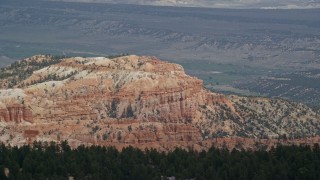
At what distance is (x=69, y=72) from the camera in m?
150

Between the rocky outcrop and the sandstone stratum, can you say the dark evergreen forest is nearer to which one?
the sandstone stratum

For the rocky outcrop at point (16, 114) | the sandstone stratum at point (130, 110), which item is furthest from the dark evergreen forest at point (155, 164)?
the rocky outcrop at point (16, 114)

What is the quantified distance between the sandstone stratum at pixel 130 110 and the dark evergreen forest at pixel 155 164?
24433 mm

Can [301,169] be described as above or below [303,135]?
above

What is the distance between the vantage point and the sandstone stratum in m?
129

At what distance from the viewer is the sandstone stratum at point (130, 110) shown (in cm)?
12862

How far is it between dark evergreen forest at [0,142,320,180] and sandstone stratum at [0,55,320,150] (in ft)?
80.2

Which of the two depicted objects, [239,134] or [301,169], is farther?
[239,134]

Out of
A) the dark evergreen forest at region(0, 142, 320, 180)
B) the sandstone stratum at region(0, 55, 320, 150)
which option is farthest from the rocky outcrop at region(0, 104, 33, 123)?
the dark evergreen forest at region(0, 142, 320, 180)

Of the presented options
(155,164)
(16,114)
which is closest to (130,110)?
(16,114)

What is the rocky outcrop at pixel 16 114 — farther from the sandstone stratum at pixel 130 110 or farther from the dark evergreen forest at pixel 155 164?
the dark evergreen forest at pixel 155 164

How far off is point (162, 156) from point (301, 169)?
1848cm

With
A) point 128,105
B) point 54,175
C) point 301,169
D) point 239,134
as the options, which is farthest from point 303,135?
point 54,175

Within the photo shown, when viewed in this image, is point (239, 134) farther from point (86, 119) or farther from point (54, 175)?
point (54, 175)
